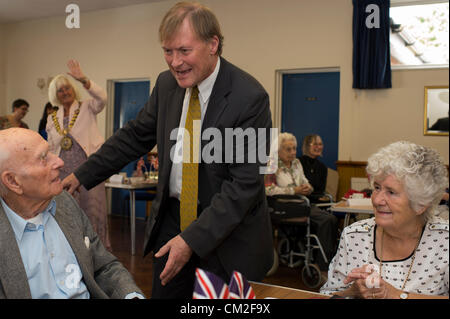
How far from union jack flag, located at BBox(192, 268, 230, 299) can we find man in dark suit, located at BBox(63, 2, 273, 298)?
27.8 inches

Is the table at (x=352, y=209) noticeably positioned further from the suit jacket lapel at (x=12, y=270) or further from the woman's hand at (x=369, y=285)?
the suit jacket lapel at (x=12, y=270)

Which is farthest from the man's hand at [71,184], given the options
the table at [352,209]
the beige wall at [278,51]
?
the beige wall at [278,51]

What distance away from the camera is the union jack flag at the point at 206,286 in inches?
28.4

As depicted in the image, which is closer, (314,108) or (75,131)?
(75,131)

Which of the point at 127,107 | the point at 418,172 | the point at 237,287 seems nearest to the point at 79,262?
the point at 237,287

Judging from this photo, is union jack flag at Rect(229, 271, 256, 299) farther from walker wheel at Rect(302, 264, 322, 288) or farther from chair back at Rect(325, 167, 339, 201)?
chair back at Rect(325, 167, 339, 201)

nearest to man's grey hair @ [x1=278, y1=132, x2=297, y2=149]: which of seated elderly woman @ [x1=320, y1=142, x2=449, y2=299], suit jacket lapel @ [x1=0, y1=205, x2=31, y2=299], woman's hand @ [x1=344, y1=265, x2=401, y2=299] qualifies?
seated elderly woman @ [x1=320, y1=142, x2=449, y2=299]

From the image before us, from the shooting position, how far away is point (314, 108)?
669 centimetres

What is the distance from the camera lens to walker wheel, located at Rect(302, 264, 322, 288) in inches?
168

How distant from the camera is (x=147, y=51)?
7.88m

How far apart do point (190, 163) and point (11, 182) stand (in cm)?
59

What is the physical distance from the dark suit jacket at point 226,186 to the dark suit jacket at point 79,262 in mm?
264

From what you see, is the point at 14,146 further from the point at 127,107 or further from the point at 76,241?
the point at 127,107
